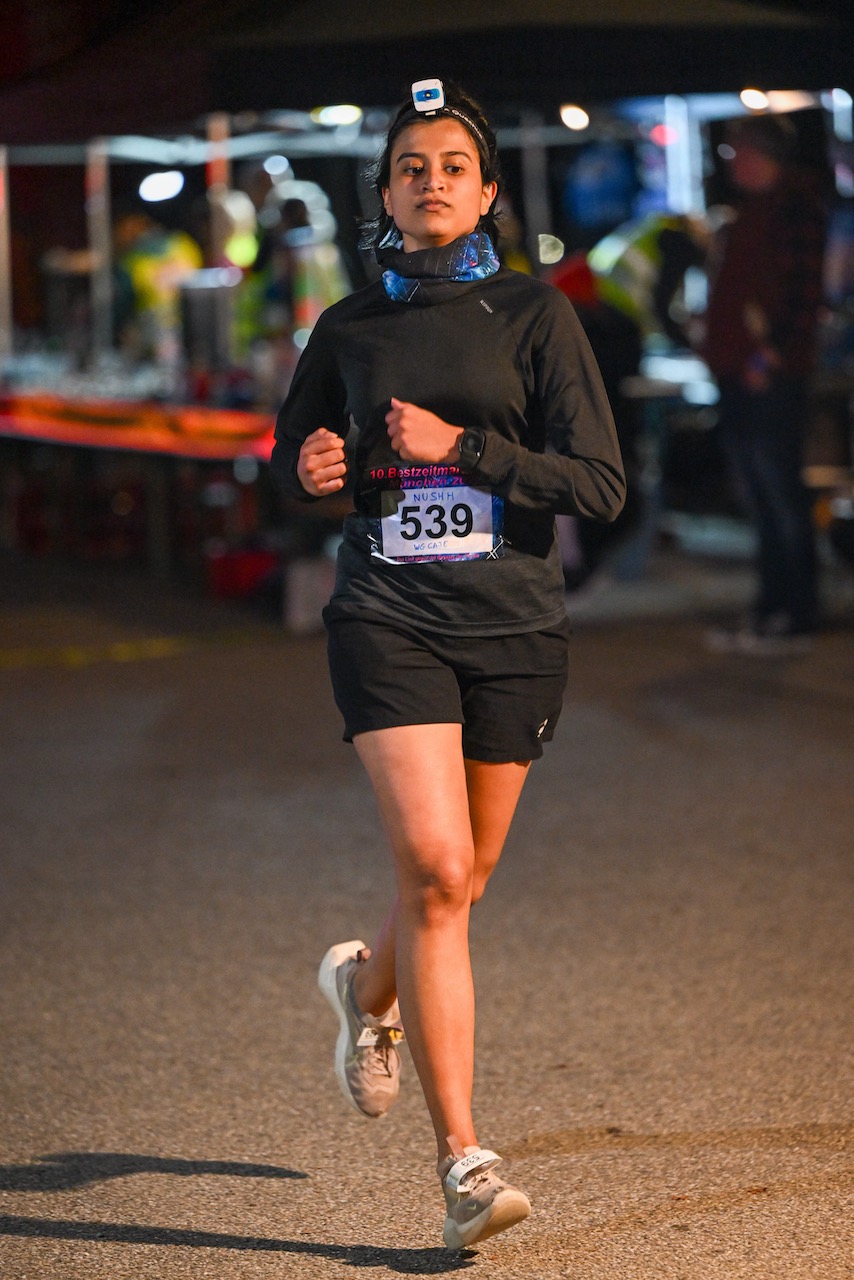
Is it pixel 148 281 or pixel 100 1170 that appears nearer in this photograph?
pixel 100 1170

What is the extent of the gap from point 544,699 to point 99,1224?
1272mm

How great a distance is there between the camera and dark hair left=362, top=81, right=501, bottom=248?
10.7ft

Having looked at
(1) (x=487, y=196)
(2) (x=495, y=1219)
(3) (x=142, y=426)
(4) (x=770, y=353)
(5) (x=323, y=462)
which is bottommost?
(2) (x=495, y=1219)

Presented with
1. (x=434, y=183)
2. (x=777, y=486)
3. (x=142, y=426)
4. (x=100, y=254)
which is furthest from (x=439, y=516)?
(x=100, y=254)

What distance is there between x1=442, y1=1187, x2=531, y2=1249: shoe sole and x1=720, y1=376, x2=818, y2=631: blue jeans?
648 centimetres

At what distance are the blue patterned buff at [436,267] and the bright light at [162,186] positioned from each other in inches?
530

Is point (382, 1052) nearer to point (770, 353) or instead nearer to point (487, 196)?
point (487, 196)

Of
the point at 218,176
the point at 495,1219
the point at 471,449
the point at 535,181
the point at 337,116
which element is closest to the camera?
the point at 495,1219

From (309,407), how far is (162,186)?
534 inches

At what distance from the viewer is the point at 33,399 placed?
533 inches

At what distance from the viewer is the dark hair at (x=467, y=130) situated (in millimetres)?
3270

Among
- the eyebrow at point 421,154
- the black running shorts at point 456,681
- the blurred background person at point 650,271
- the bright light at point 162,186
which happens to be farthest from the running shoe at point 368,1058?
the bright light at point 162,186

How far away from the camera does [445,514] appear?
3.19 m

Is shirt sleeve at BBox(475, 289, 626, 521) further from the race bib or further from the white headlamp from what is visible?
the white headlamp
